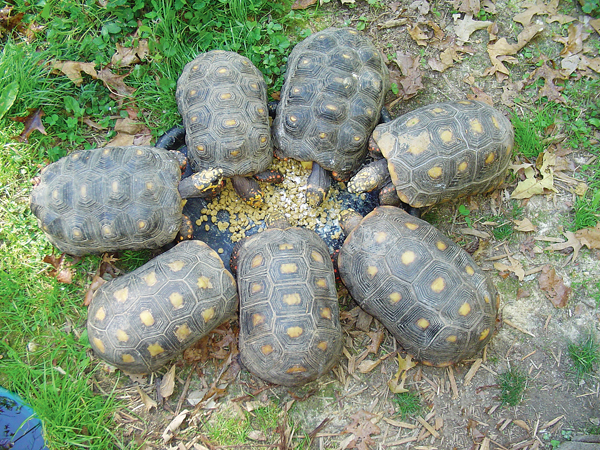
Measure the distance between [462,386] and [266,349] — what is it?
1.62m

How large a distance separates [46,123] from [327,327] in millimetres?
3013

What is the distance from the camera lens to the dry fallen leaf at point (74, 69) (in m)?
3.95

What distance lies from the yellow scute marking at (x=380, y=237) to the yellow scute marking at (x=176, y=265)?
4.57 feet

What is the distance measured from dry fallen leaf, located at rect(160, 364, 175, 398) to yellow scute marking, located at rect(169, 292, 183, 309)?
675 millimetres

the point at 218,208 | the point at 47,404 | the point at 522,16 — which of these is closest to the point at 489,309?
the point at 218,208

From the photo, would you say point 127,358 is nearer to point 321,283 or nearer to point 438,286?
point 321,283

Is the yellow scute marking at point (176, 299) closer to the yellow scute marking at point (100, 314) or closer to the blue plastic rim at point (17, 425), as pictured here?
the yellow scute marking at point (100, 314)

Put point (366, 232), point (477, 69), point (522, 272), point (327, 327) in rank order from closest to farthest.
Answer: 1. point (327, 327)
2. point (366, 232)
3. point (522, 272)
4. point (477, 69)

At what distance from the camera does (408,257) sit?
10.5 feet

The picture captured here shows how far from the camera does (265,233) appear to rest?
11.2 feet

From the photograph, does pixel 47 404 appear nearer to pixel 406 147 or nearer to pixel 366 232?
pixel 366 232

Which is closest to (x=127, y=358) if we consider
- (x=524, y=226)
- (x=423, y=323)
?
(x=423, y=323)

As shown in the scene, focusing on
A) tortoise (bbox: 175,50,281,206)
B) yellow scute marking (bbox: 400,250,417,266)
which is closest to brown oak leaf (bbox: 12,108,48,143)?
tortoise (bbox: 175,50,281,206)

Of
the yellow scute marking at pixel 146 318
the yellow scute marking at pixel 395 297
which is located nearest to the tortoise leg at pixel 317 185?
the yellow scute marking at pixel 395 297
